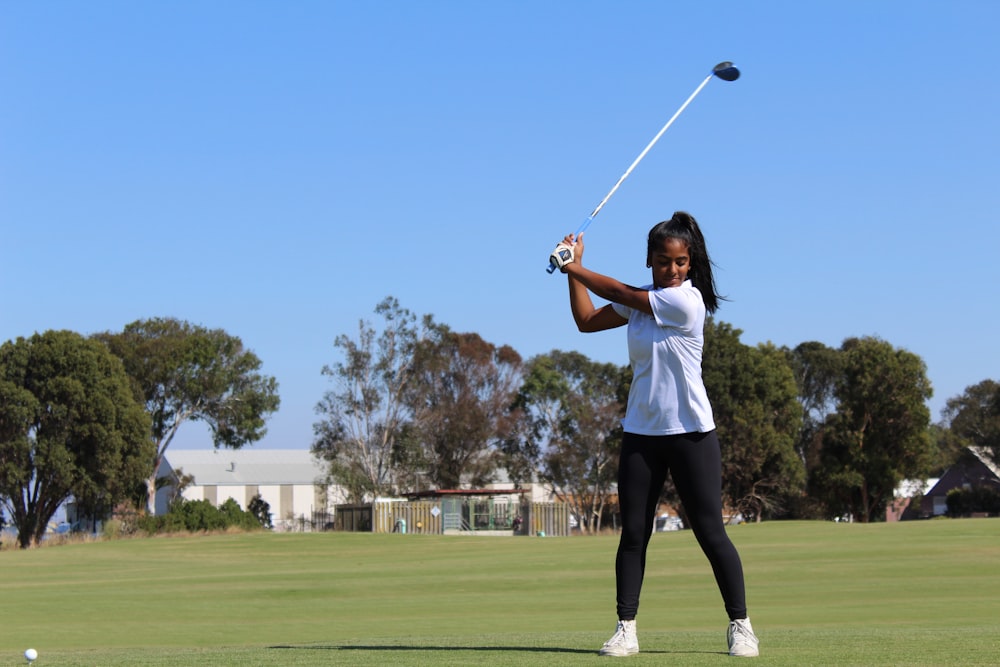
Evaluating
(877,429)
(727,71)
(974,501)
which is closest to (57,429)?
(877,429)

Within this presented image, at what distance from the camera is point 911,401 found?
5478 centimetres

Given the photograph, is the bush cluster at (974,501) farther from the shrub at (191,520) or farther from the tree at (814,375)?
the shrub at (191,520)

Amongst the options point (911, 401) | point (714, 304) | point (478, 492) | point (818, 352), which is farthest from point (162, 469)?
point (714, 304)

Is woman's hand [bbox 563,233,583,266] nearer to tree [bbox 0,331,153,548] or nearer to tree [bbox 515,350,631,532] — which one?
tree [bbox 0,331,153,548]

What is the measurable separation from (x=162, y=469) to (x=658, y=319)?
8173cm

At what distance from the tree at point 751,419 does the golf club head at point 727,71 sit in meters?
45.3

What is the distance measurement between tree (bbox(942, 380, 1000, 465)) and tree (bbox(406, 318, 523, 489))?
2753 centimetres

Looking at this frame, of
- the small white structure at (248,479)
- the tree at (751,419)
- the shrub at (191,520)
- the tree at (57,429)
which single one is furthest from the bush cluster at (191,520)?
the small white structure at (248,479)

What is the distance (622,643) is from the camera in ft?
19.7

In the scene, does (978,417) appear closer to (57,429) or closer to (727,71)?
(57,429)

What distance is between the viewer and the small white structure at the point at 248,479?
82.1 metres

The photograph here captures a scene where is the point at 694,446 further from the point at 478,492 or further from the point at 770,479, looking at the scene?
the point at 770,479

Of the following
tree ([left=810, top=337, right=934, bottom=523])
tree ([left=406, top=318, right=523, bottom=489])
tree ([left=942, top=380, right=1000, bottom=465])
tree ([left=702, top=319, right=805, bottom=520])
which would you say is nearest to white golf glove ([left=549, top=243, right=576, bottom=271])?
tree ([left=702, top=319, right=805, bottom=520])

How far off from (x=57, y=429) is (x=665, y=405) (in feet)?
151
